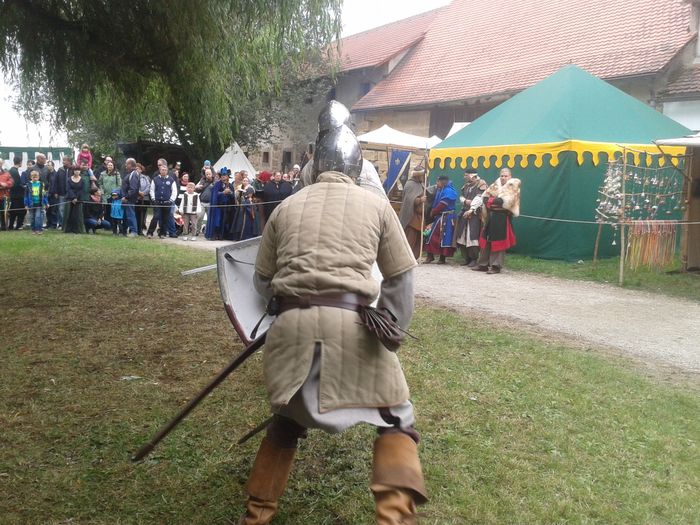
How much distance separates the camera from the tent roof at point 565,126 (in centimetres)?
1209

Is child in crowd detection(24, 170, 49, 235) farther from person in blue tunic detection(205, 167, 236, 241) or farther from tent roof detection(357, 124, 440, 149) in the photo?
tent roof detection(357, 124, 440, 149)

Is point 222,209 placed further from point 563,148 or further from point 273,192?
point 563,148

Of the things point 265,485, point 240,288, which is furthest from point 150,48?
point 265,485

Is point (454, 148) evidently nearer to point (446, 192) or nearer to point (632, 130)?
point (446, 192)

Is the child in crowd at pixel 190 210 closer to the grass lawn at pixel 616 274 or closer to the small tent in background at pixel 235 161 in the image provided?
the small tent in background at pixel 235 161

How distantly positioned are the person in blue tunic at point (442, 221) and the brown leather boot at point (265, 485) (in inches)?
378

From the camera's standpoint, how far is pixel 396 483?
7.83ft

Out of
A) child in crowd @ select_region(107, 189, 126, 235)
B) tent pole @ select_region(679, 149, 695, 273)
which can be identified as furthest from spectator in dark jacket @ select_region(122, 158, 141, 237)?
tent pole @ select_region(679, 149, 695, 273)

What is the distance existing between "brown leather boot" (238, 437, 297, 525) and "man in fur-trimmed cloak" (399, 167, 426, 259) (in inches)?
373

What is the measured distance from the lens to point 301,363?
2.47m

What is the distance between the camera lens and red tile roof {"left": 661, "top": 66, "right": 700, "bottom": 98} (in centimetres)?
1493

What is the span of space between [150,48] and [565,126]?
7411 mm

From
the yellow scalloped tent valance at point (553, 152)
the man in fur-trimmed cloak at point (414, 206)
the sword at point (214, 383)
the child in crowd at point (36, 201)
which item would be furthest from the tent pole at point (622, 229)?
the child in crowd at point (36, 201)

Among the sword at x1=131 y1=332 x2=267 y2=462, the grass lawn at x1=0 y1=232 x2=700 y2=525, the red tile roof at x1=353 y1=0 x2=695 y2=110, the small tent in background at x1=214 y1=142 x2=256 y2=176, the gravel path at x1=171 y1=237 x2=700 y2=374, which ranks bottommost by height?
the grass lawn at x1=0 y1=232 x2=700 y2=525
